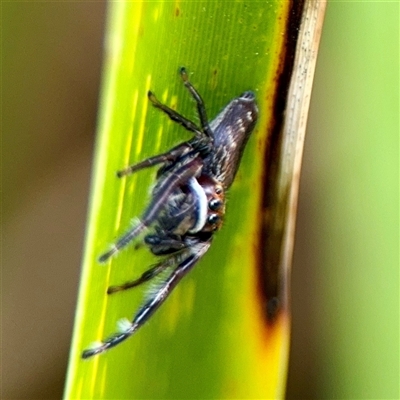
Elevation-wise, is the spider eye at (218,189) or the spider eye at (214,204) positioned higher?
the spider eye at (218,189)

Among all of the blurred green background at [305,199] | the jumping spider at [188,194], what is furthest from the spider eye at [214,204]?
the blurred green background at [305,199]

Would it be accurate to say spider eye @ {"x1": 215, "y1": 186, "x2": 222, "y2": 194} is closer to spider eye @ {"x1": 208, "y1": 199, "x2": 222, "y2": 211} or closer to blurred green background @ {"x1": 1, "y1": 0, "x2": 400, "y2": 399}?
spider eye @ {"x1": 208, "y1": 199, "x2": 222, "y2": 211}

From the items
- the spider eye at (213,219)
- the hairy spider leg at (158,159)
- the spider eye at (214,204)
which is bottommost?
the spider eye at (213,219)

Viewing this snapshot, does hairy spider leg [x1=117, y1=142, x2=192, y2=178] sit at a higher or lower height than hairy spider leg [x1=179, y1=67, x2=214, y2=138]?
lower

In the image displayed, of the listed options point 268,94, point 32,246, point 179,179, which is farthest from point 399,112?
point 32,246

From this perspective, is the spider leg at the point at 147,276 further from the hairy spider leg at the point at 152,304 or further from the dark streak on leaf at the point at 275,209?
the dark streak on leaf at the point at 275,209

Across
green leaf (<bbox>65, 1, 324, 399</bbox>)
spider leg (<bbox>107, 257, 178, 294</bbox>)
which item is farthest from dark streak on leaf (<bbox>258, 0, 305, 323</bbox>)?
spider leg (<bbox>107, 257, 178, 294</bbox>)

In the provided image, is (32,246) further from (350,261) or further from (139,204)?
(350,261)
